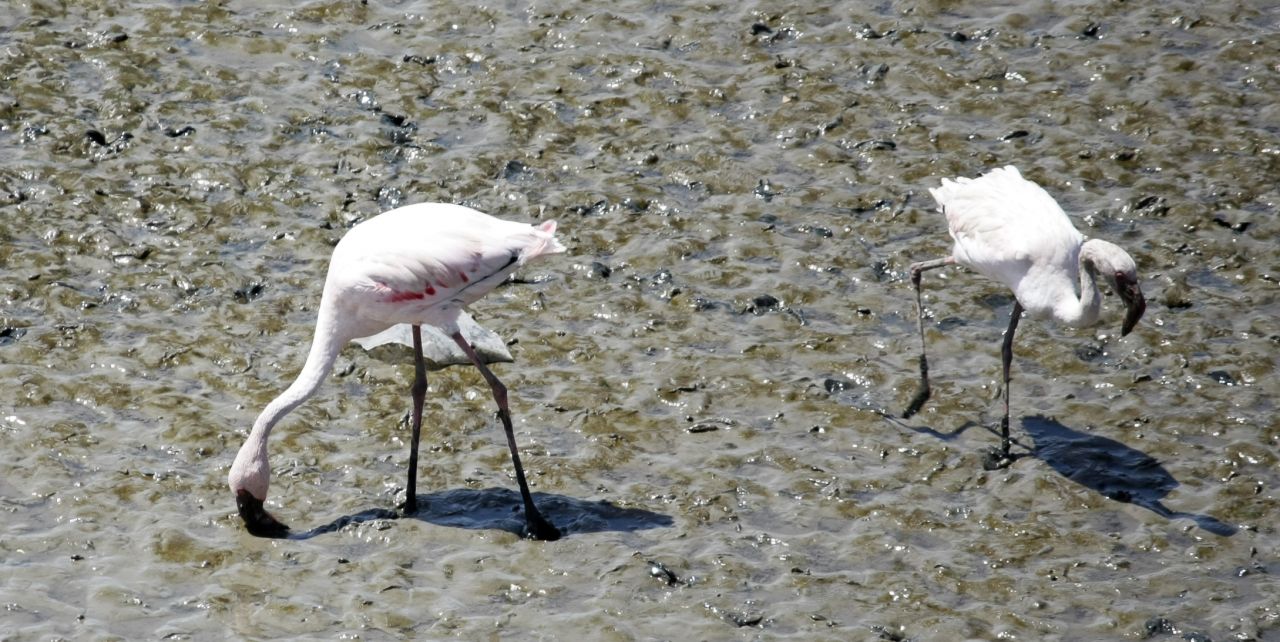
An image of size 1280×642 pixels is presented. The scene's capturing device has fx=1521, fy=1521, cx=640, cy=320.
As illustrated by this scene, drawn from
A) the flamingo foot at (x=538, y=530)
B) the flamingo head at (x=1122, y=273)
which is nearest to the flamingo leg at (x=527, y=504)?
the flamingo foot at (x=538, y=530)

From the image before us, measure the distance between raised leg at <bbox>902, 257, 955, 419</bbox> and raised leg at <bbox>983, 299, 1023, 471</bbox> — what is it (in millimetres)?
439

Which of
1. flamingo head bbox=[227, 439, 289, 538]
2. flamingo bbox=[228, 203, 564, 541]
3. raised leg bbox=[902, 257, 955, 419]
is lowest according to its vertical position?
raised leg bbox=[902, 257, 955, 419]

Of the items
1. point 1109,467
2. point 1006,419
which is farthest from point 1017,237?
point 1109,467

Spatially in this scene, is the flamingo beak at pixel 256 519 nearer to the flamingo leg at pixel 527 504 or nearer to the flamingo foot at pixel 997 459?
the flamingo leg at pixel 527 504

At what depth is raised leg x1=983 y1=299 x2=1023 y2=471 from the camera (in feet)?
26.6

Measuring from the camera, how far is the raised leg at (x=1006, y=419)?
319 inches

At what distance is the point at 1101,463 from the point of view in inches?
318

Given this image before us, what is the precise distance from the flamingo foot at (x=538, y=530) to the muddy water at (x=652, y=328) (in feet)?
0.34

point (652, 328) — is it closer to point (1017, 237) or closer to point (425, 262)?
point (425, 262)

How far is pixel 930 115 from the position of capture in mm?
11195

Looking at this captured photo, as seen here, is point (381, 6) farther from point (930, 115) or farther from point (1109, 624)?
point (1109, 624)

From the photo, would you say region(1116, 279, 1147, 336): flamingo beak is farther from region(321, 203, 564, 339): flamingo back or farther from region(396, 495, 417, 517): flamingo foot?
region(396, 495, 417, 517): flamingo foot

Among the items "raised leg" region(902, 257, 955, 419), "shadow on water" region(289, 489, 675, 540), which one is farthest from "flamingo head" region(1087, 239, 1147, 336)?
"shadow on water" region(289, 489, 675, 540)

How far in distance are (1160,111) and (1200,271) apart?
1.94 meters
